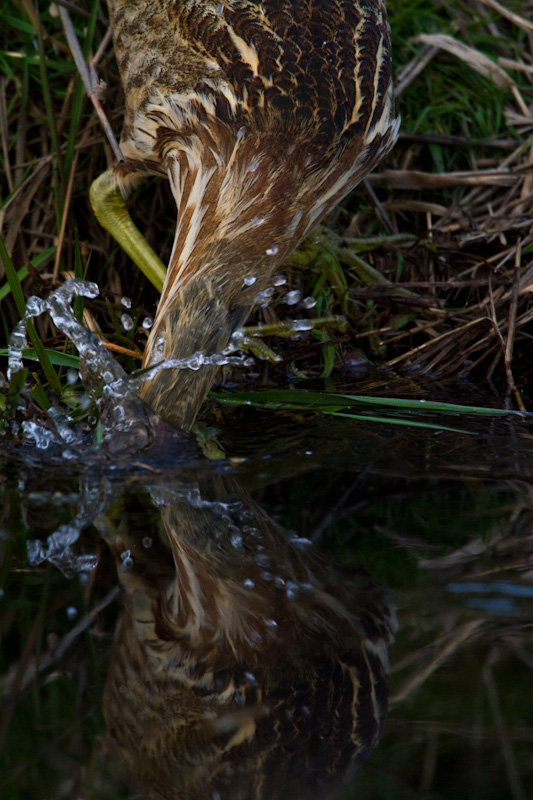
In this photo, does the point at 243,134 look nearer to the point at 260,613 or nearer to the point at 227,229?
the point at 227,229

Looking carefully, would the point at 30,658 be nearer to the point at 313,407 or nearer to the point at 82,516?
the point at 82,516

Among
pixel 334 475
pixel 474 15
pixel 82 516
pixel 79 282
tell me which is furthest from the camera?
pixel 474 15

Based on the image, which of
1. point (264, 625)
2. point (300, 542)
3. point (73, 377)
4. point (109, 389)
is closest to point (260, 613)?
point (264, 625)

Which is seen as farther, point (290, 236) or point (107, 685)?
point (290, 236)

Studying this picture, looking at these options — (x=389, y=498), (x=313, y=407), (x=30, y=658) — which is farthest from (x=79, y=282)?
(x=30, y=658)

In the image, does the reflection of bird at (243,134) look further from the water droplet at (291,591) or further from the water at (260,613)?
the water droplet at (291,591)

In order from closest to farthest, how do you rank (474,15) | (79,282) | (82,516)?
1. (82,516)
2. (79,282)
3. (474,15)

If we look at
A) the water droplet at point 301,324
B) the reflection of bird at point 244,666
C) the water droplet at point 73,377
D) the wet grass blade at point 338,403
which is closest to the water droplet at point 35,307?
the water droplet at point 73,377

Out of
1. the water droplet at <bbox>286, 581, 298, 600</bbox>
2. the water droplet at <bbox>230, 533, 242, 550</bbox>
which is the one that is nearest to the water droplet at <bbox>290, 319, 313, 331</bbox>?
the water droplet at <bbox>230, 533, 242, 550</bbox>
